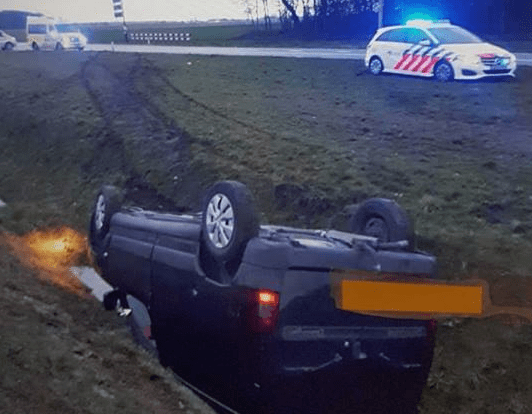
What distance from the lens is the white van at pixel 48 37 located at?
3712 centimetres

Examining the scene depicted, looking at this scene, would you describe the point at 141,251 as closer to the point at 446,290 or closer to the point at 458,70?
the point at 446,290

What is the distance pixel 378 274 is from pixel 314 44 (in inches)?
1124

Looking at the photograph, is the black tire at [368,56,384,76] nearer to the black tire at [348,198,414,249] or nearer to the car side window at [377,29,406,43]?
the car side window at [377,29,406,43]

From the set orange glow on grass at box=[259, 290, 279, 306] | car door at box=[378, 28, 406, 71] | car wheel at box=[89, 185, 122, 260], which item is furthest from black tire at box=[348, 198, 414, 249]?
car door at box=[378, 28, 406, 71]

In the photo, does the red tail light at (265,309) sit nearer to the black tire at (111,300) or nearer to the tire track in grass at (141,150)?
the black tire at (111,300)

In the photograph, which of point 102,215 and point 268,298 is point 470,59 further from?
point 268,298

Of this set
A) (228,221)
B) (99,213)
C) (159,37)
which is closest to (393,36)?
(99,213)

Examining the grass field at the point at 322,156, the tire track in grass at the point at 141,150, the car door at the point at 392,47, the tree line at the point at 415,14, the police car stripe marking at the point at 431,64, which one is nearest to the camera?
the grass field at the point at 322,156

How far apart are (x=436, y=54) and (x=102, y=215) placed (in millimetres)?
12936

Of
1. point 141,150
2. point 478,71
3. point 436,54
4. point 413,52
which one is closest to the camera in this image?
point 141,150

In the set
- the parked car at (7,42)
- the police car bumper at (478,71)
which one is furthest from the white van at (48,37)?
the police car bumper at (478,71)

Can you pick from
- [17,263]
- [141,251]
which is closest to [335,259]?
[141,251]

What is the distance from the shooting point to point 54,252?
11.5 metres

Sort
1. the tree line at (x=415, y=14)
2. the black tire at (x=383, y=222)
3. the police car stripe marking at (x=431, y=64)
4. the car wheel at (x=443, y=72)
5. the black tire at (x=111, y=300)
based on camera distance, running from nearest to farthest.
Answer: the black tire at (x=383, y=222) < the black tire at (x=111, y=300) < the car wheel at (x=443, y=72) < the police car stripe marking at (x=431, y=64) < the tree line at (x=415, y=14)
